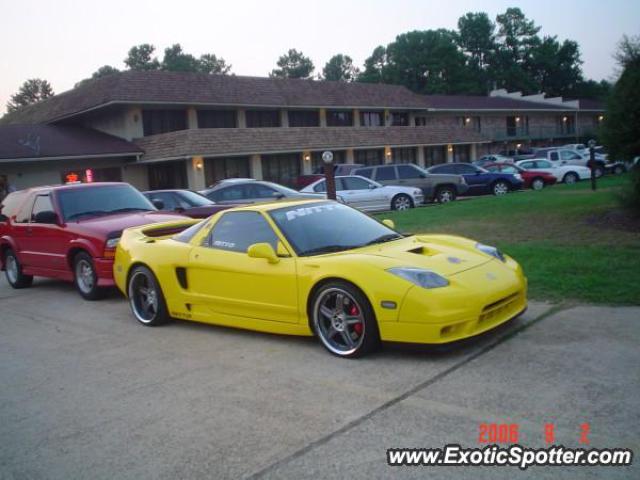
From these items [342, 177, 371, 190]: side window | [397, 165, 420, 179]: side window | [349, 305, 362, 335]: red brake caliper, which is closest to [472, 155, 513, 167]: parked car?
[397, 165, 420, 179]: side window

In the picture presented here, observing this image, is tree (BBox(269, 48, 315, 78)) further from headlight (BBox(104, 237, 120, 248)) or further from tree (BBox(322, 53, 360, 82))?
headlight (BBox(104, 237, 120, 248))

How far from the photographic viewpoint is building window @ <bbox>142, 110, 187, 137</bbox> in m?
33.7

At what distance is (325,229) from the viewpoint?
246 inches

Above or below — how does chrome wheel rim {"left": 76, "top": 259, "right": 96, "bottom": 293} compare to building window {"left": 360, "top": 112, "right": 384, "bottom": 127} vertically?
below

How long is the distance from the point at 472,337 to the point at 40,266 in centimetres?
773

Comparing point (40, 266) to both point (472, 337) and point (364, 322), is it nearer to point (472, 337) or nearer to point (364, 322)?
point (364, 322)

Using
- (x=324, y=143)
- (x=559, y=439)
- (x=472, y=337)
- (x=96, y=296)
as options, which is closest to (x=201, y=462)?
(x=559, y=439)

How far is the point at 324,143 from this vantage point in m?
36.8

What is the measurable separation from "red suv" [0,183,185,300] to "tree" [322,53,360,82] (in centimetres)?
10417

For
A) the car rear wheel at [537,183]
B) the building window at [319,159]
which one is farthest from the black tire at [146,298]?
the building window at [319,159]

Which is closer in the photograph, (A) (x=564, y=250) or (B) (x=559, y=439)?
(B) (x=559, y=439)

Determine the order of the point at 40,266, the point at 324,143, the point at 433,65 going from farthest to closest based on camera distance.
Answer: the point at 433,65 < the point at 324,143 < the point at 40,266

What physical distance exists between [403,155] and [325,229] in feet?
127

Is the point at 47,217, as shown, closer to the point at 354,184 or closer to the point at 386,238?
the point at 386,238
